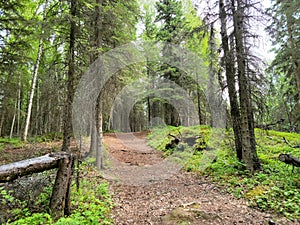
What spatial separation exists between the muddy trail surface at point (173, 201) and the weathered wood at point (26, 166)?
1.77m

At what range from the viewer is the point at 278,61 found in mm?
11016

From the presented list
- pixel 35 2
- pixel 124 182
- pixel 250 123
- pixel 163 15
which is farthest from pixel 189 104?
pixel 35 2

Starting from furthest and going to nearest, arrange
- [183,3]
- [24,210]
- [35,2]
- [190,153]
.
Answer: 1. [183,3]
2. [35,2]
3. [190,153]
4. [24,210]

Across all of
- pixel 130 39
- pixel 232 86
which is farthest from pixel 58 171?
pixel 130 39

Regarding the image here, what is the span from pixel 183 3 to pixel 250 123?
14838mm

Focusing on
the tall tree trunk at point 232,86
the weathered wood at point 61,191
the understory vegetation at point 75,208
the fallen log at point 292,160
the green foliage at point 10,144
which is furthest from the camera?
the green foliage at point 10,144

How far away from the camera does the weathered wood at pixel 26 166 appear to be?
2.98m

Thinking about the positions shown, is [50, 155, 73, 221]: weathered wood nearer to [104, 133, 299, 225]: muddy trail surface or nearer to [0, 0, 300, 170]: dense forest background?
[104, 133, 299, 225]: muddy trail surface

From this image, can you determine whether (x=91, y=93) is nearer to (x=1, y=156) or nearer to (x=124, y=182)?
(x=124, y=182)

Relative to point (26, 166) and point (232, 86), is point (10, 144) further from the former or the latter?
point (232, 86)

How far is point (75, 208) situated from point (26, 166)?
1403 mm

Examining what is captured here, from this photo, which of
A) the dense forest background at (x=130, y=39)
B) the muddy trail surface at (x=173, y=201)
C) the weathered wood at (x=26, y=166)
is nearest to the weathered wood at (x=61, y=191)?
the weathered wood at (x=26, y=166)

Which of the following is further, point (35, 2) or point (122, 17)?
point (35, 2)

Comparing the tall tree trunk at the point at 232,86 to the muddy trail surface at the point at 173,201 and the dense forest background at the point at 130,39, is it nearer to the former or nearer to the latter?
the dense forest background at the point at 130,39
